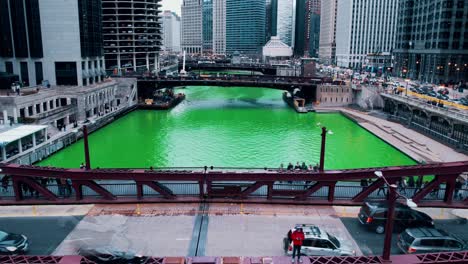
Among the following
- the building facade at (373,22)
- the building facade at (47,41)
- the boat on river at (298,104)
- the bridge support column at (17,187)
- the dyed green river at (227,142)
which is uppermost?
the building facade at (373,22)

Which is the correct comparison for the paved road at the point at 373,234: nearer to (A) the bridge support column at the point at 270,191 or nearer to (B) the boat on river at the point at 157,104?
(A) the bridge support column at the point at 270,191

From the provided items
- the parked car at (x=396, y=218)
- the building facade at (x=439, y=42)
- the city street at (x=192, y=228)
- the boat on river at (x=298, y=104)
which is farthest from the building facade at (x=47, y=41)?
the building facade at (x=439, y=42)

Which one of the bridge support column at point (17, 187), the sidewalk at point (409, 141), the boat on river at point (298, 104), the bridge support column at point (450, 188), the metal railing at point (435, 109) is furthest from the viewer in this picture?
the boat on river at point (298, 104)

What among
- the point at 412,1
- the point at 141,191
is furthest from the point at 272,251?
the point at 412,1

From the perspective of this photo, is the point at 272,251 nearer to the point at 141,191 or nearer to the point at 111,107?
the point at 141,191

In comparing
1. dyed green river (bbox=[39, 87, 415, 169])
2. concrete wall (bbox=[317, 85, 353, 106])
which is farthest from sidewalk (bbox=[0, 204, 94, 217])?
concrete wall (bbox=[317, 85, 353, 106])

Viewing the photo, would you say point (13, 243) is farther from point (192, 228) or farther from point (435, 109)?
point (435, 109)

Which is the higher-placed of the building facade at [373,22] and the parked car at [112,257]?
the building facade at [373,22]

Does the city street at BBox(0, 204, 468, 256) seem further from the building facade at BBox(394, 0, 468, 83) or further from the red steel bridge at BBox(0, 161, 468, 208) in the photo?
the building facade at BBox(394, 0, 468, 83)

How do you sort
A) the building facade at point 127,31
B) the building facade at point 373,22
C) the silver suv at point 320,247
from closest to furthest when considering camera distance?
the silver suv at point 320,247
the building facade at point 127,31
the building facade at point 373,22
